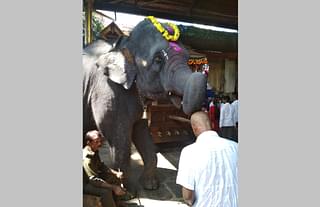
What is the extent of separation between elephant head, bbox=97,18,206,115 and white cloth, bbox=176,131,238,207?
0.66 meters

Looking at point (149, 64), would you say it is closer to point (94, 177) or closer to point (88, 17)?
point (94, 177)

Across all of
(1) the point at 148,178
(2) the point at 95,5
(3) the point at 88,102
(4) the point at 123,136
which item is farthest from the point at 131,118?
(2) the point at 95,5

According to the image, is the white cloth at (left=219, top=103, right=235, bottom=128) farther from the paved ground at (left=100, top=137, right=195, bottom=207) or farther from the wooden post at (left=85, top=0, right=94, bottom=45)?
the wooden post at (left=85, top=0, right=94, bottom=45)

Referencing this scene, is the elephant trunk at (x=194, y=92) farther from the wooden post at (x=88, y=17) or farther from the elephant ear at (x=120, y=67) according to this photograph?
the wooden post at (x=88, y=17)

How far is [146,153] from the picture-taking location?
8.95ft

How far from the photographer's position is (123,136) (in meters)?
2.38

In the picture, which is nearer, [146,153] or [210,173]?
[210,173]

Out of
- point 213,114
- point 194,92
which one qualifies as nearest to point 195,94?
point 194,92

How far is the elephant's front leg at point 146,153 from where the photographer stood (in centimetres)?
263

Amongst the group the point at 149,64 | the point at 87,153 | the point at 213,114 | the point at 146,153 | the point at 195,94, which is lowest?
the point at 146,153

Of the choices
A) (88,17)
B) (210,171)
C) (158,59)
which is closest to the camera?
(210,171)

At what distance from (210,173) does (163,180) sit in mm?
1622

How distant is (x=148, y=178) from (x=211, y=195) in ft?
4.62

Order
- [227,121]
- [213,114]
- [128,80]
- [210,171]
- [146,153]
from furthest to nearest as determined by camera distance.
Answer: [213,114] → [227,121] → [146,153] → [128,80] → [210,171]
